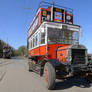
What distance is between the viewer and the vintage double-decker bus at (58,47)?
525 cm

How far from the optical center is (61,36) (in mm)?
6871

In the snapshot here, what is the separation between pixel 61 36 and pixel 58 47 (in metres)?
0.68

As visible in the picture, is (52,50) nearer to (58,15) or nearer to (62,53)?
(62,53)

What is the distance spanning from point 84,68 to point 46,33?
264 cm

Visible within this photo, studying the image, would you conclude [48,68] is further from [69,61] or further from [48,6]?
[48,6]

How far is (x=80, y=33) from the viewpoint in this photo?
7188 mm

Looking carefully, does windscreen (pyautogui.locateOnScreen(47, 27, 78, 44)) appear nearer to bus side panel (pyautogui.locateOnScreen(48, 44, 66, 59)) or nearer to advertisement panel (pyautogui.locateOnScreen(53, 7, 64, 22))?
bus side panel (pyautogui.locateOnScreen(48, 44, 66, 59))

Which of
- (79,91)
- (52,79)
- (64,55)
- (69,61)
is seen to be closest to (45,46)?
(64,55)

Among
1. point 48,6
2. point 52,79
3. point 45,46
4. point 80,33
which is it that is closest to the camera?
point 52,79

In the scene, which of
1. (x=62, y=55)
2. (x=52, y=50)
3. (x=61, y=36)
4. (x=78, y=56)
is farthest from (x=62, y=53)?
(x=61, y=36)

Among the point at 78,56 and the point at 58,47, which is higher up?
the point at 58,47

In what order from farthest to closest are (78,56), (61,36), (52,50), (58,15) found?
(58,15)
(61,36)
(52,50)
(78,56)

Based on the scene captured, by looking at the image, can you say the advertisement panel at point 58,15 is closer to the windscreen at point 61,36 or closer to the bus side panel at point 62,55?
the windscreen at point 61,36

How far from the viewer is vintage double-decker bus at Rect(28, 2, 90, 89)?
5.25m
